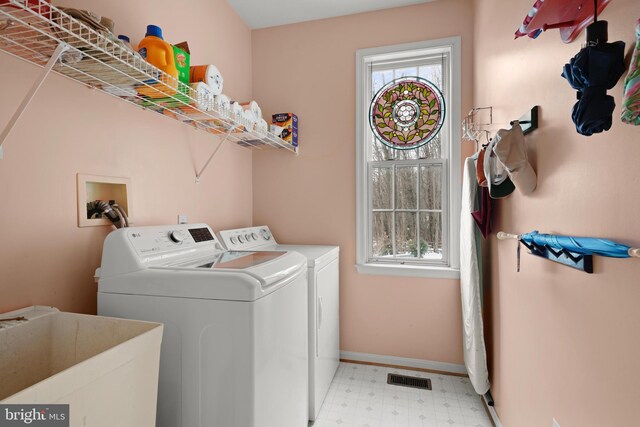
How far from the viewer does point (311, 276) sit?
190 centimetres

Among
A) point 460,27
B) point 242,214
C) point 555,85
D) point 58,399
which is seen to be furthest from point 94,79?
point 460,27

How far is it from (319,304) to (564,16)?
176 cm

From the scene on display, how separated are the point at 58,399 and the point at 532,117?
1.76m

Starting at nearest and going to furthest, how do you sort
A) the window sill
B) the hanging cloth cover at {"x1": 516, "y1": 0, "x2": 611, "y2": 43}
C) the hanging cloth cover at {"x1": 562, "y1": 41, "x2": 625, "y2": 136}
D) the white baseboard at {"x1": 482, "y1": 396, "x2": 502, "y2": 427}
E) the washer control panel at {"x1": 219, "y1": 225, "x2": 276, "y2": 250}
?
1. the hanging cloth cover at {"x1": 562, "y1": 41, "x2": 625, "y2": 136}
2. the hanging cloth cover at {"x1": 516, "y1": 0, "x2": 611, "y2": 43}
3. the white baseboard at {"x1": 482, "y1": 396, "x2": 502, "y2": 427}
4. the washer control panel at {"x1": 219, "y1": 225, "x2": 276, "y2": 250}
5. the window sill

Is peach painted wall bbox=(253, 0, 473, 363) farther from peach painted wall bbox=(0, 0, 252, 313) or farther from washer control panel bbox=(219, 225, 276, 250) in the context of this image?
peach painted wall bbox=(0, 0, 252, 313)

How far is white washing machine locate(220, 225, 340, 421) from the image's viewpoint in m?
1.94

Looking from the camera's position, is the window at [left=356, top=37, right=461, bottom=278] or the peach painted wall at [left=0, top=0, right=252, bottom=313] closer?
the peach painted wall at [left=0, top=0, right=252, bottom=313]

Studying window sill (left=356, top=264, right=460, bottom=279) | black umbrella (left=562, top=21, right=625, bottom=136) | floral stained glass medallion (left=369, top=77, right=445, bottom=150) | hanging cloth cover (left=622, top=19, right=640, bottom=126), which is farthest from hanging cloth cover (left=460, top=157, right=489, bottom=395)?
hanging cloth cover (left=622, top=19, right=640, bottom=126)

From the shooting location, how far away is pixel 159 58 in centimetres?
138

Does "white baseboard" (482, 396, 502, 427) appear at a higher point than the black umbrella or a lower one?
lower

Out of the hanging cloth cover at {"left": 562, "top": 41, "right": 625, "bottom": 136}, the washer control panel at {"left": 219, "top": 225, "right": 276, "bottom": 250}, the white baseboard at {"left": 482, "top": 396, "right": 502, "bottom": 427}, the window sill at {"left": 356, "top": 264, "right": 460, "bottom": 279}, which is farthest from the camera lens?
the window sill at {"left": 356, "top": 264, "right": 460, "bottom": 279}

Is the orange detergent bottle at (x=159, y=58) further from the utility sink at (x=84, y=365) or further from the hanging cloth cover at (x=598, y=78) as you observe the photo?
the hanging cloth cover at (x=598, y=78)

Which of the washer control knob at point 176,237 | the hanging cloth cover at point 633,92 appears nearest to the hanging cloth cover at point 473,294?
the hanging cloth cover at point 633,92

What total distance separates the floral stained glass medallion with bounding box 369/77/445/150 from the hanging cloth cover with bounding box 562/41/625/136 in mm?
1808
